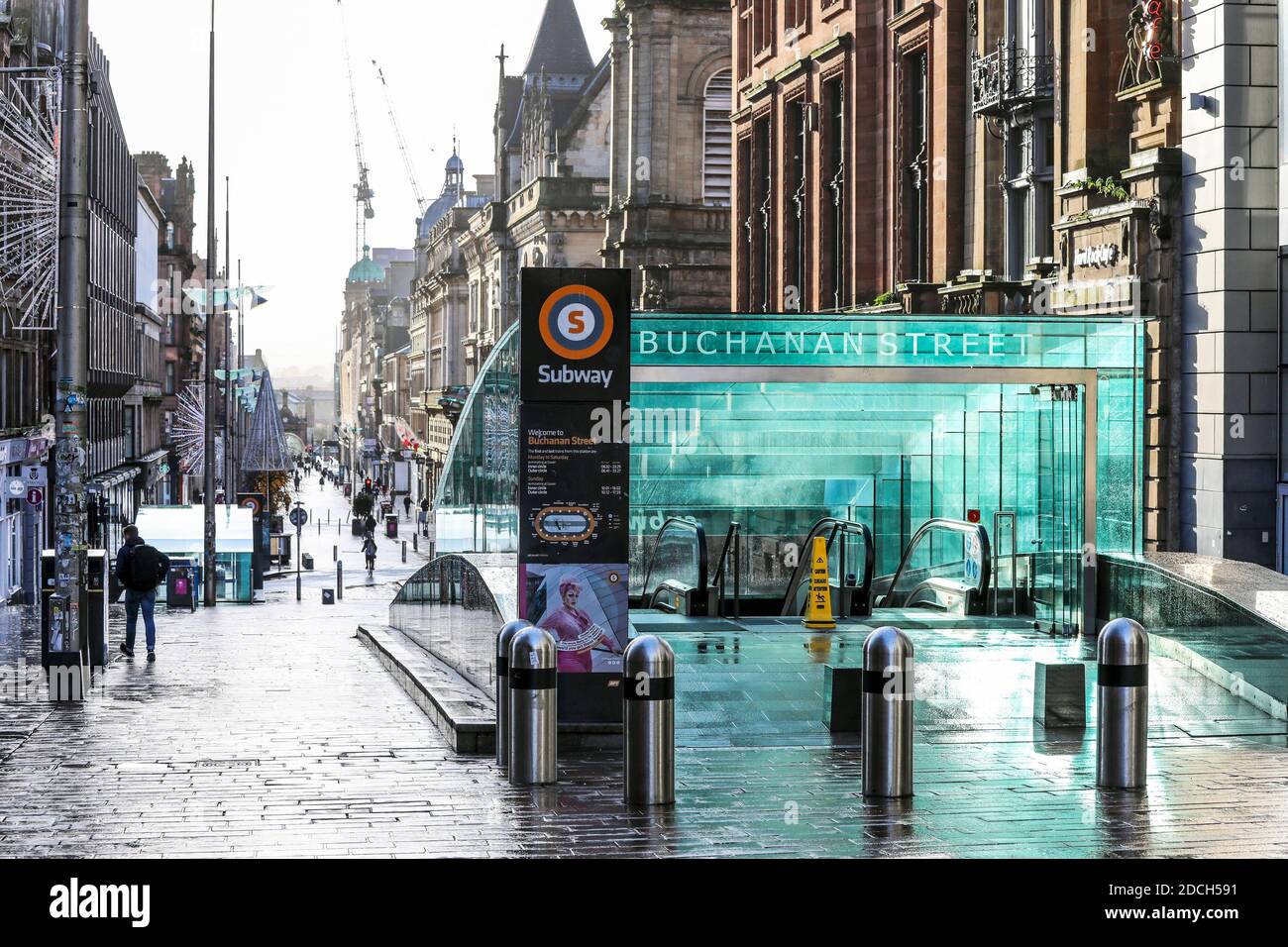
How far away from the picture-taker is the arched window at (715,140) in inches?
2373

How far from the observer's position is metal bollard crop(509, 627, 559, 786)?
11.1m

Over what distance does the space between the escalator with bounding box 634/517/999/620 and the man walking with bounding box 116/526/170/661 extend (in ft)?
17.1

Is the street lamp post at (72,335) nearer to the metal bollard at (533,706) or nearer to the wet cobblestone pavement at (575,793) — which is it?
the wet cobblestone pavement at (575,793)

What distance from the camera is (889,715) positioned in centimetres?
1066

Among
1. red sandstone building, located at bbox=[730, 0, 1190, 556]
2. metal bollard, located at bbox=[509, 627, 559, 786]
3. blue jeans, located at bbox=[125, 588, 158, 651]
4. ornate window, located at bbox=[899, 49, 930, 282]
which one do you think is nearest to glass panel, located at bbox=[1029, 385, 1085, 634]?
red sandstone building, located at bbox=[730, 0, 1190, 556]

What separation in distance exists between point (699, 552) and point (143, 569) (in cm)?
600

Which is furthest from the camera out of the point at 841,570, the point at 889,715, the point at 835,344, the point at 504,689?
the point at 841,570

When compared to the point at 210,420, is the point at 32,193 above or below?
above

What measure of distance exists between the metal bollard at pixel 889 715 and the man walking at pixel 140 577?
414 inches

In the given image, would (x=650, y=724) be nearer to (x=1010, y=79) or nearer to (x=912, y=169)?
(x=1010, y=79)

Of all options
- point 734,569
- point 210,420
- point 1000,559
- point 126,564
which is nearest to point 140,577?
point 126,564

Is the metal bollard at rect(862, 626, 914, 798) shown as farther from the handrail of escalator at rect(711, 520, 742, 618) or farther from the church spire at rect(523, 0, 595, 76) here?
the church spire at rect(523, 0, 595, 76)

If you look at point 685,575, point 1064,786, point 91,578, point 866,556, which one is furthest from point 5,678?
point 1064,786

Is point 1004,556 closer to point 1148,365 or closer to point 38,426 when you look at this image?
point 1148,365
